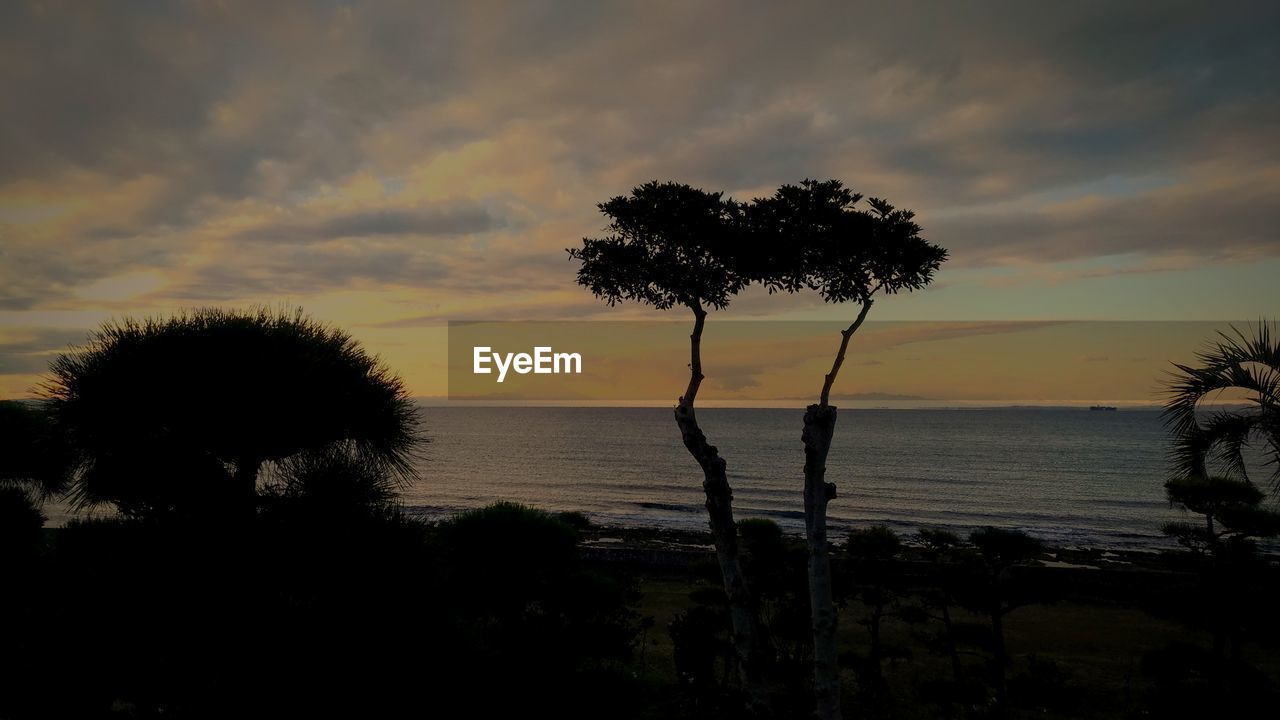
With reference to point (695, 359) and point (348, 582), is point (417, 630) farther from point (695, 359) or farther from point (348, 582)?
point (695, 359)

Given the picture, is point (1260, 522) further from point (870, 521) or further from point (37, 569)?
point (870, 521)

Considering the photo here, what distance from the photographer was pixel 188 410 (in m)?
12.3

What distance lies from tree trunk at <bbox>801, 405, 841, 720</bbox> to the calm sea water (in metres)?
37.6

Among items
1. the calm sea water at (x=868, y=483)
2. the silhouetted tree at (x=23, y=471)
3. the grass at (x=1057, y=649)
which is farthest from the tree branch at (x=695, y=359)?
the calm sea water at (x=868, y=483)

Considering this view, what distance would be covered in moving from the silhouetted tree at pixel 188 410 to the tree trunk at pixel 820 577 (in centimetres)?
813

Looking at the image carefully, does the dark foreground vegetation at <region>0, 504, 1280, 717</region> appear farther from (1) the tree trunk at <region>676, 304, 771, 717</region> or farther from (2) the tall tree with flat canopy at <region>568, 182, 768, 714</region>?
(2) the tall tree with flat canopy at <region>568, 182, 768, 714</region>

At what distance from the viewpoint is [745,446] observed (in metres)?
154

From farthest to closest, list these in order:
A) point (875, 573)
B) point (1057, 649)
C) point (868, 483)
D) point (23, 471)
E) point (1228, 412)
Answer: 1. point (868, 483)
2. point (1057, 649)
3. point (875, 573)
4. point (23, 471)
5. point (1228, 412)

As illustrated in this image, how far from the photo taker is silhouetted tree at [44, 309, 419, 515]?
1213 cm

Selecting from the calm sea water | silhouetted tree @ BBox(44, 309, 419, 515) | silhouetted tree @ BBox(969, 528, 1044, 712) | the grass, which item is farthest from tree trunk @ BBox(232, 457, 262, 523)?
the calm sea water

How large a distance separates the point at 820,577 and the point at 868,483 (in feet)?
272

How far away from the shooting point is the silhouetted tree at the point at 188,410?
12.1m

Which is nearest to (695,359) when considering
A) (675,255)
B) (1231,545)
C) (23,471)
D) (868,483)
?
(675,255)

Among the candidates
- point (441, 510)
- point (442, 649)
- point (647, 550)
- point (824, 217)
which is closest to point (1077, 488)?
point (647, 550)
